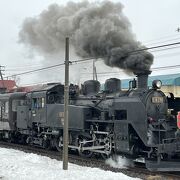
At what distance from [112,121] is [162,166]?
2482mm

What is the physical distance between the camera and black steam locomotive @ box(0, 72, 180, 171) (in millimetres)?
11273

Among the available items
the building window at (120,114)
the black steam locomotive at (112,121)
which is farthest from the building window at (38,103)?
the building window at (120,114)

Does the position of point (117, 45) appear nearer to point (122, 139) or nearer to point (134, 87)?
point (134, 87)

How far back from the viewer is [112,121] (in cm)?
1238

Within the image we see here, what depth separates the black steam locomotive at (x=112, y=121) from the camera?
1127 cm

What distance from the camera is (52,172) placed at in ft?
32.3

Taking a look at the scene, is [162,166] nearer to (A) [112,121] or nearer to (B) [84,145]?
(A) [112,121]

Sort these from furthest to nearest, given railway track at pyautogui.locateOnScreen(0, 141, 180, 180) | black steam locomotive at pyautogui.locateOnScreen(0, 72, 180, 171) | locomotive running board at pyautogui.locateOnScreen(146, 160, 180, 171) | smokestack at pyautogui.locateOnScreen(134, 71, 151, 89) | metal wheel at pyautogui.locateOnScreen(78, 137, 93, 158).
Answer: metal wheel at pyautogui.locateOnScreen(78, 137, 93, 158) → smokestack at pyautogui.locateOnScreen(134, 71, 151, 89) → black steam locomotive at pyautogui.locateOnScreen(0, 72, 180, 171) → locomotive running board at pyautogui.locateOnScreen(146, 160, 180, 171) → railway track at pyautogui.locateOnScreen(0, 141, 180, 180)

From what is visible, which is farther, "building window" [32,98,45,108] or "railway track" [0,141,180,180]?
"building window" [32,98,45,108]

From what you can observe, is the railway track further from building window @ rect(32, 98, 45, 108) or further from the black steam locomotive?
building window @ rect(32, 98, 45, 108)

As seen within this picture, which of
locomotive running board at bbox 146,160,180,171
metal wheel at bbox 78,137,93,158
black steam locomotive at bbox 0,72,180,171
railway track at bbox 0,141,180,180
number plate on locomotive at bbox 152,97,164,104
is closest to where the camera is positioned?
railway track at bbox 0,141,180,180

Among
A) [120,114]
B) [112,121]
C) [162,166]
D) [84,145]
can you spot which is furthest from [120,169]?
[84,145]

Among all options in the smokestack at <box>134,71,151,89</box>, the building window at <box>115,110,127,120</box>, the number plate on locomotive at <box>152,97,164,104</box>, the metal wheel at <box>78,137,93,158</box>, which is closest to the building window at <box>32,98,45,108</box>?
the metal wheel at <box>78,137,93,158</box>

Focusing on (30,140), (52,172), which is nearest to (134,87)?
(52,172)
